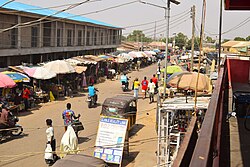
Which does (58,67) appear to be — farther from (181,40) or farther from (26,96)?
(181,40)

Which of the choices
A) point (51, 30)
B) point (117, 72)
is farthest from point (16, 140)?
point (117, 72)

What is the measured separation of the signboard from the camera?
8758 mm

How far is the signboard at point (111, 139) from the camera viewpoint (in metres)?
8.76

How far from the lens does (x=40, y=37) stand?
22.7 m

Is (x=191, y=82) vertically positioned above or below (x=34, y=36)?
below

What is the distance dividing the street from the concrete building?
363 centimetres

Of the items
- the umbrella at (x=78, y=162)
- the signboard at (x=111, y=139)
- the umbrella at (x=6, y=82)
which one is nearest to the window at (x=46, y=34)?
the umbrella at (x=6, y=82)

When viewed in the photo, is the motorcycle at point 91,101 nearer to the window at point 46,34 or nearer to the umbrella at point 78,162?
the window at point 46,34

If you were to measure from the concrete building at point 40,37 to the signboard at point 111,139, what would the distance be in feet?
13.7

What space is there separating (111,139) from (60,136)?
3.08 metres

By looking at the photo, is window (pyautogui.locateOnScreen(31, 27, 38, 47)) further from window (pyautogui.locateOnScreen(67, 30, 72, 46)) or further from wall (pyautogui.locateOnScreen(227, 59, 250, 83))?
wall (pyautogui.locateOnScreen(227, 59, 250, 83))

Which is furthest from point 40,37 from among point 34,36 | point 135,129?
point 135,129

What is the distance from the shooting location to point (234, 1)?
7.14 metres

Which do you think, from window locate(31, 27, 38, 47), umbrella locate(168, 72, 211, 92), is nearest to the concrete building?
window locate(31, 27, 38, 47)
